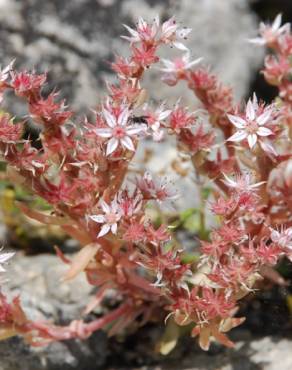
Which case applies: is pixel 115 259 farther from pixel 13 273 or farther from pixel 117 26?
pixel 117 26

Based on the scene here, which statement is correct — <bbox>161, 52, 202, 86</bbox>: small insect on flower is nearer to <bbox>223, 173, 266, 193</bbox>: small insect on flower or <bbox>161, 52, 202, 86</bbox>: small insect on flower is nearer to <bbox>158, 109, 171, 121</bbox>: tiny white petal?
<bbox>158, 109, 171, 121</bbox>: tiny white petal

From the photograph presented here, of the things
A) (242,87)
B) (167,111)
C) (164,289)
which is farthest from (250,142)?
(242,87)

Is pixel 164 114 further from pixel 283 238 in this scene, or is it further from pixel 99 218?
pixel 283 238

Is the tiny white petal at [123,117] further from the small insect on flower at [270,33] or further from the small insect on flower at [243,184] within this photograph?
the small insect on flower at [270,33]

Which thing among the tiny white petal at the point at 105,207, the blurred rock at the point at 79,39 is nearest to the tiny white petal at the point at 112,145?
the tiny white petal at the point at 105,207

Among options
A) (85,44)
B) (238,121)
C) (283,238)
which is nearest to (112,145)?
(238,121)

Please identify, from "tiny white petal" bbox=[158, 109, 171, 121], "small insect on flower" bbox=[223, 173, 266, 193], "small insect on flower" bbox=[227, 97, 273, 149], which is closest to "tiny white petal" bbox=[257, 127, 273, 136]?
"small insect on flower" bbox=[227, 97, 273, 149]
